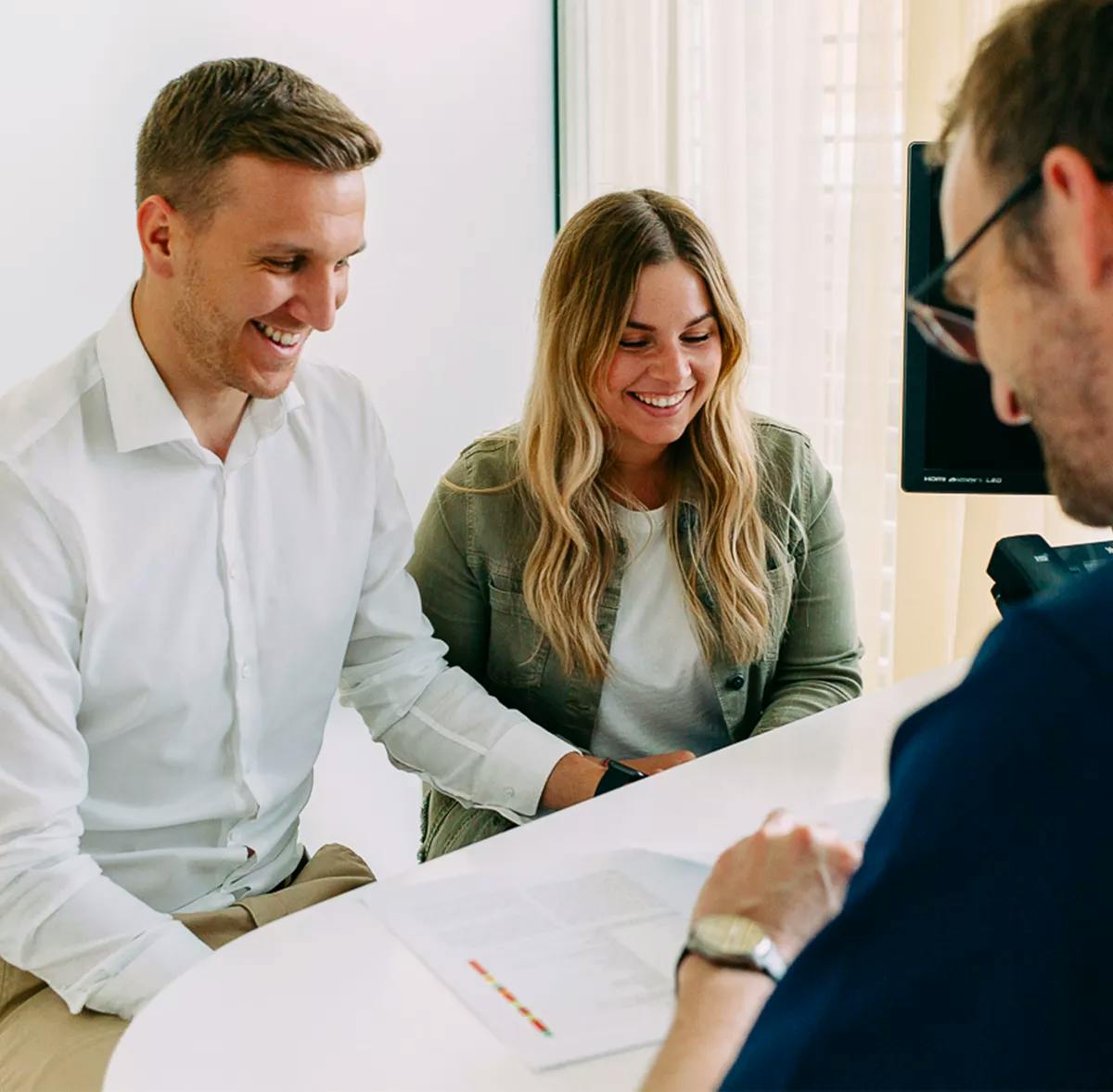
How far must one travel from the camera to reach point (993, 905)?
0.54 meters

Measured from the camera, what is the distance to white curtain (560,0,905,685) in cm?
260

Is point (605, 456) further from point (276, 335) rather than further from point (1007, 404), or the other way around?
point (1007, 404)

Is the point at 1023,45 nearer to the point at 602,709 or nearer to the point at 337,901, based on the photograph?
the point at 337,901

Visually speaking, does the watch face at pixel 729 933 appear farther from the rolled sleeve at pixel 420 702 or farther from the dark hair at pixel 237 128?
the dark hair at pixel 237 128

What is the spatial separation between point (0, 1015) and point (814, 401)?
187cm

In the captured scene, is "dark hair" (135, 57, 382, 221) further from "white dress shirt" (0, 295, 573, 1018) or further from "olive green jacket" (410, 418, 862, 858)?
"olive green jacket" (410, 418, 862, 858)

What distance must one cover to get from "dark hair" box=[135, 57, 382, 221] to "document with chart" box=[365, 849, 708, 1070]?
0.79m

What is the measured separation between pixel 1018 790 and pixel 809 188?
7.59ft

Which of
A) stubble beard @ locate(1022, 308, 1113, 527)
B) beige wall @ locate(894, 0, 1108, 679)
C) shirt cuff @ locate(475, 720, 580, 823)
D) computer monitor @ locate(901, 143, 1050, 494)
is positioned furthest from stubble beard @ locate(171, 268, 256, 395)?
beige wall @ locate(894, 0, 1108, 679)

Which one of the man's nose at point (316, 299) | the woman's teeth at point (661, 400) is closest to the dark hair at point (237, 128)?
the man's nose at point (316, 299)

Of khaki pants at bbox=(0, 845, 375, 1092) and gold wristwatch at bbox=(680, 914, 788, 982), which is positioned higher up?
gold wristwatch at bbox=(680, 914, 788, 982)

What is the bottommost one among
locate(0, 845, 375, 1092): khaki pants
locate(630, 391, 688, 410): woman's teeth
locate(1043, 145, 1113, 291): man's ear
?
locate(0, 845, 375, 1092): khaki pants

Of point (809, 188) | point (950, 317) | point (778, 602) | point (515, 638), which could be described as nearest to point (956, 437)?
point (778, 602)

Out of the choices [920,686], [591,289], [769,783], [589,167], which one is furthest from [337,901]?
[589,167]
